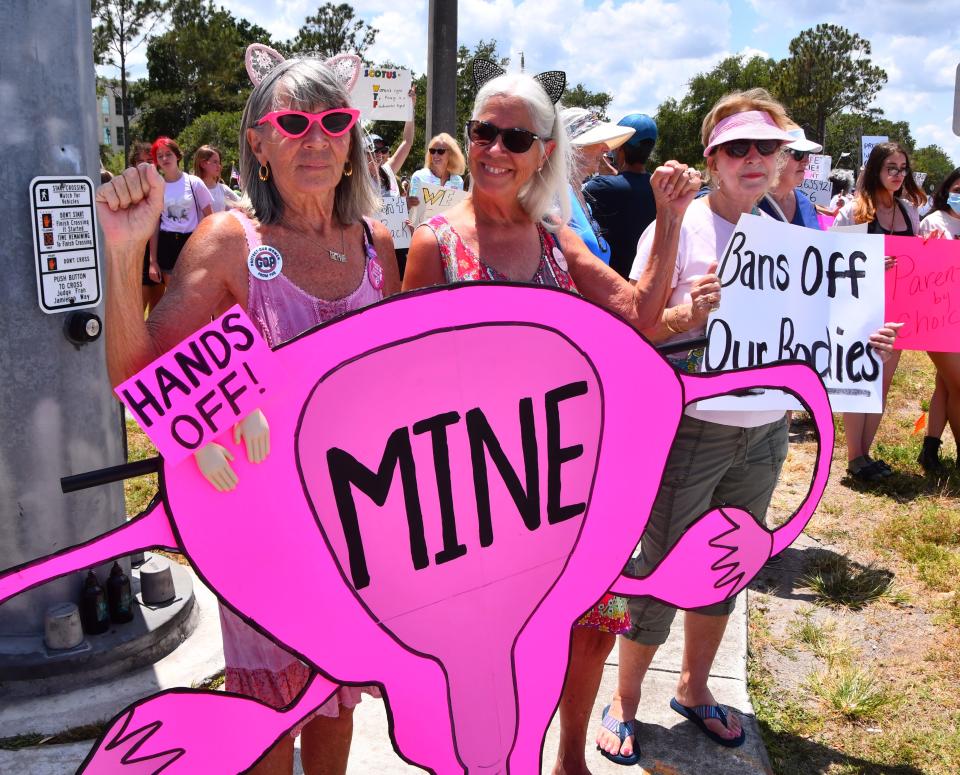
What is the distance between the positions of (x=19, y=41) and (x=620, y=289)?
1948mm

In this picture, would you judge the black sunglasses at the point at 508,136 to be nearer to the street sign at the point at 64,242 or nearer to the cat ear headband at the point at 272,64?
the cat ear headband at the point at 272,64

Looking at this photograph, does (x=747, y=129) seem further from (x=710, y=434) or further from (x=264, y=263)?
(x=264, y=263)

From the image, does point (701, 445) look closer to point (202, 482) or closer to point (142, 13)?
point (202, 482)

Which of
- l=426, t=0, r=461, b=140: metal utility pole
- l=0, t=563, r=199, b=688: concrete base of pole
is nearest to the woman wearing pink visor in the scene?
l=0, t=563, r=199, b=688: concrete base of pole

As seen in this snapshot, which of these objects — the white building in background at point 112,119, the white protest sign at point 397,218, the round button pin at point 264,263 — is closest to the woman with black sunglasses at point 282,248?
the round button pin at point 264,263

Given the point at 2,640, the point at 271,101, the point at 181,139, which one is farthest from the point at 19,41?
the point at 181,139

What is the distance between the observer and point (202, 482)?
50.9 inches

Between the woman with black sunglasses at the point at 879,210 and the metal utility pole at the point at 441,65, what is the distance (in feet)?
13.7

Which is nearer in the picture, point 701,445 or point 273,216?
point 273,216

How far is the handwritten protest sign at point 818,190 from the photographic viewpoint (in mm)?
8641

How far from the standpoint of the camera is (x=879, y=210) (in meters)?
5.11

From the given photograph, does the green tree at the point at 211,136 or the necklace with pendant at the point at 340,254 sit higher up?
the green tree at the point at 211,136

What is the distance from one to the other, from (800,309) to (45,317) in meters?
2.31

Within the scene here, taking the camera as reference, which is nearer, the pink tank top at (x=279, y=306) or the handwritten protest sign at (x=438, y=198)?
the pink tank top at (x=279, y=306)
